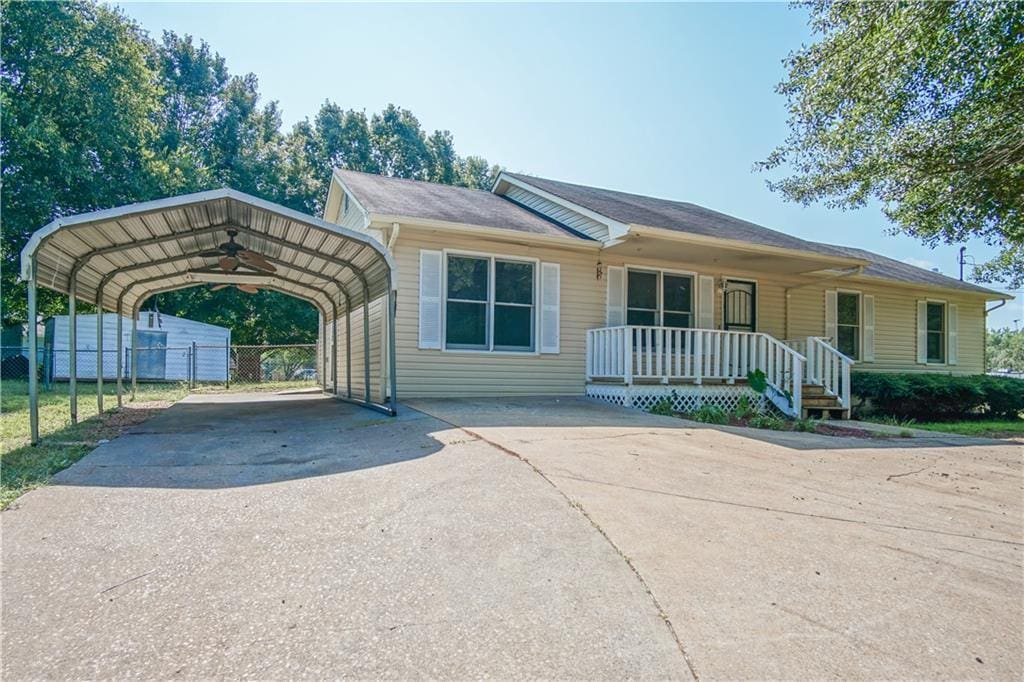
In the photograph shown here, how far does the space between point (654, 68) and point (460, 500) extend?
10019mm

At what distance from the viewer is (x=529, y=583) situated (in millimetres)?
2691

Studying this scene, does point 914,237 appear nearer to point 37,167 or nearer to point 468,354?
point 468,354

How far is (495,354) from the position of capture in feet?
32.8

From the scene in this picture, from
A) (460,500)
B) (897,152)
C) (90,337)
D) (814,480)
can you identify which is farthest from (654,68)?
(90,337)

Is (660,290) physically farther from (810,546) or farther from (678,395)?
(810,546)

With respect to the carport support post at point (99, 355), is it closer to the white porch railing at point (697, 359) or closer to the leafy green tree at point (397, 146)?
the white porch railing at point (697, 359)

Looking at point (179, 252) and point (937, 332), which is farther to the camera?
point (937, 332)

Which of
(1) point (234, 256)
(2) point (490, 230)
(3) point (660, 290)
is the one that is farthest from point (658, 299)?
(1) point (234, 256)

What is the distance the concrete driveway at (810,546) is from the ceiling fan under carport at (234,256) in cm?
429

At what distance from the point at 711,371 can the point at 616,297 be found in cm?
224

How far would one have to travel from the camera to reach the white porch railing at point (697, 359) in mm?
9758

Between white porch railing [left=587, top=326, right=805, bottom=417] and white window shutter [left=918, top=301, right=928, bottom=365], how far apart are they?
Result: 7.68 meters

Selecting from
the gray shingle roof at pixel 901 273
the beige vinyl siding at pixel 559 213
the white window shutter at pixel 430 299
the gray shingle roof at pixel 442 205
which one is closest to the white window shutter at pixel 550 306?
the gray shingle roof at pixel 442 205

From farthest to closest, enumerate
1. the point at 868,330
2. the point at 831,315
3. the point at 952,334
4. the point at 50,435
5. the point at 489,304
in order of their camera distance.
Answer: the point at 952,334 < the point at 868,330 < the point at 831,315 < the point at 489,304 < the point at 50,435
